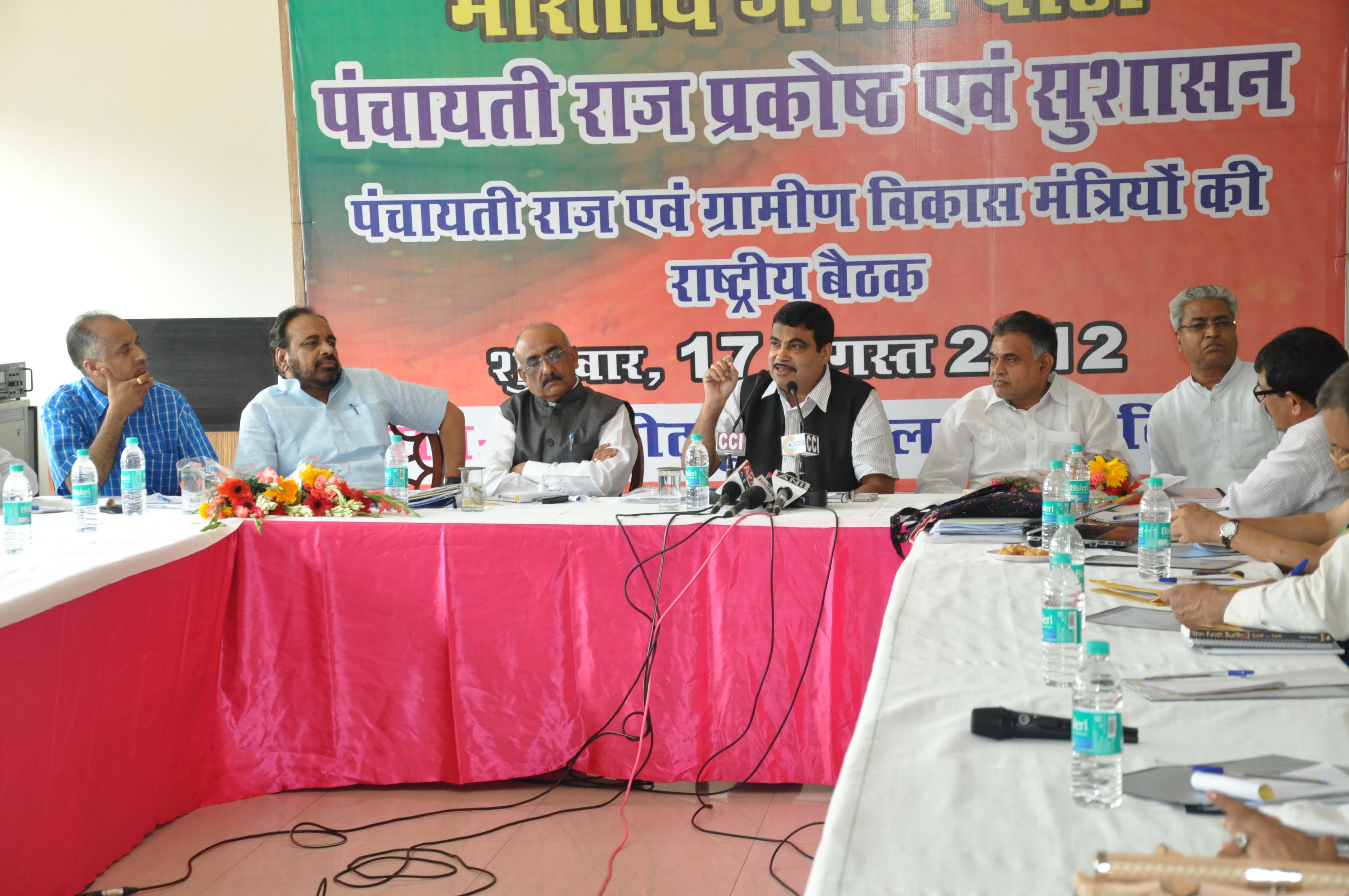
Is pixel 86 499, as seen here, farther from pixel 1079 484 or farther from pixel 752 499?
pixel 1079 484

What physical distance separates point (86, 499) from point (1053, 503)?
2460 millimetres

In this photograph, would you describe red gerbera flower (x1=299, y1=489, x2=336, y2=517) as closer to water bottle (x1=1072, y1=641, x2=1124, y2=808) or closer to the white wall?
water bottle (x1=1072, y1=641, x2=1124, y2=808)

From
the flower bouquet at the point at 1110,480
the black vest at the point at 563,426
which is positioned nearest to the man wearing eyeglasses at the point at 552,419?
the black vest at the point at 563,426

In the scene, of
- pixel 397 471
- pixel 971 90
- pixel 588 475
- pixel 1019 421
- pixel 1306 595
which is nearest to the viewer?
pixel 1306 595

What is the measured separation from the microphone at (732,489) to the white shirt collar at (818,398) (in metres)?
0.85

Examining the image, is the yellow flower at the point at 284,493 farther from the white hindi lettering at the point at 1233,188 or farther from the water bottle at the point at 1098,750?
the white hindi lettering at the point at 1233,188

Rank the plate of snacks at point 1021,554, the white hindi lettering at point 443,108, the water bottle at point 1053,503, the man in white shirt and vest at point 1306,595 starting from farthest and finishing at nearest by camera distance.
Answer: the white hindi lettering at point 443,108 → the water bottle at point 1053,503 → the plate of snacks at point 1021,554 → the man in white shirt and vest at point 1306,595

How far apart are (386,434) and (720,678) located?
1.76 metres

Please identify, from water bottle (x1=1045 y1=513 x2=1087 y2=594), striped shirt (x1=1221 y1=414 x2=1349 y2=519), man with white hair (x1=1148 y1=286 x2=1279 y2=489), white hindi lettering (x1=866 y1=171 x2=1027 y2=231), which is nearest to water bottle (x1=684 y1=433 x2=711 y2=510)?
water bottle (x1=1045 y1=513 x2=1087 y2=594)

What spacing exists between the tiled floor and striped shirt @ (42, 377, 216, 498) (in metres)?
1.34

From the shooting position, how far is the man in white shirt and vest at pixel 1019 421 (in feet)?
11.7

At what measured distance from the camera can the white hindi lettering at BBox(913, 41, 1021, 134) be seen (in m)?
4.68

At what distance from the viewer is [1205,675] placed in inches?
53.4

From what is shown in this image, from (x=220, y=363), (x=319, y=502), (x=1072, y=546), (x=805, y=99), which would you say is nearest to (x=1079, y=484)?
(x=1072, y=546)
